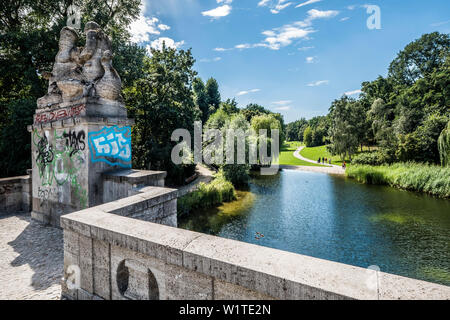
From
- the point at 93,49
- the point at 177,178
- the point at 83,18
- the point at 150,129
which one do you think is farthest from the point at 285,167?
the point at 93,49

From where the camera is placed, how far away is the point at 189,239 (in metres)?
2.31

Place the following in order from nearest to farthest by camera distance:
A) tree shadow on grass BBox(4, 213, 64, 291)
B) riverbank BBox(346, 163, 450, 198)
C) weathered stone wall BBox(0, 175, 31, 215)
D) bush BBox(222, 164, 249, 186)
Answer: tree shadow on grass BBox(4, 213, 64, 291) → weathered stone wall BBox(0, 175, 31, 215) → riverbank BBox(346, 163, 450, 198) → bush BBox(222, 164, 249, 186)

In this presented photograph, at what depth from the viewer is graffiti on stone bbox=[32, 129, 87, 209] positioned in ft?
17.6

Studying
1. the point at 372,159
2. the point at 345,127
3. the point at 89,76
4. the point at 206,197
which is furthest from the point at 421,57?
the point at 89,76

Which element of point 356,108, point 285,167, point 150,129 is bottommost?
point 285,167

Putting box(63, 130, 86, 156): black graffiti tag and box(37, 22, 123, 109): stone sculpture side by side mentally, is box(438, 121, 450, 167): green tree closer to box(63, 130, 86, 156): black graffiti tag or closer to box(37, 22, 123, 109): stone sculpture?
box(37, 22, 123, 109): stone sculpture

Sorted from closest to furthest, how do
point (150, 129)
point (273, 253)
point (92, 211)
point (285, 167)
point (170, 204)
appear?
point (273, 253) → point (92, 211) → point (170, 204) → point (150, 129) → point (285, 167)

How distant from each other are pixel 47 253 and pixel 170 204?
243 centimetres

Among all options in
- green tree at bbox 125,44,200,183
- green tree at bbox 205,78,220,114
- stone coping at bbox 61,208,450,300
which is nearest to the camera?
stone coping at bbox 61,208,450,300

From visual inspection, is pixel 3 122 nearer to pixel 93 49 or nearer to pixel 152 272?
pixel 93 49

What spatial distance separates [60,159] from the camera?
5.81 metres

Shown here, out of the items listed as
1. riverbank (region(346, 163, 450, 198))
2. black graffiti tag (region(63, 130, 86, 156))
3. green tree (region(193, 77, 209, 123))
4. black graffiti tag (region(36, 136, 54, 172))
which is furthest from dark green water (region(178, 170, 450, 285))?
green tree (region(193, 77, 209, 123))

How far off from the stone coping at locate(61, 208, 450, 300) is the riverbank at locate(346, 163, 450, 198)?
22.6 metres

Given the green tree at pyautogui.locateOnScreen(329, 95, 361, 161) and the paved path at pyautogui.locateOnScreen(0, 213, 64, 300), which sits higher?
the green tree at pyautogui.locateOnScreen(329, 95, 361, 161)
